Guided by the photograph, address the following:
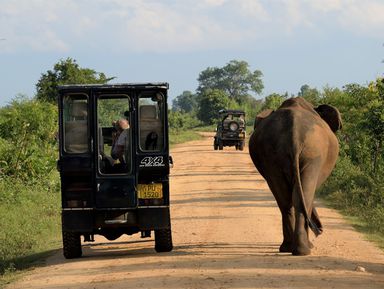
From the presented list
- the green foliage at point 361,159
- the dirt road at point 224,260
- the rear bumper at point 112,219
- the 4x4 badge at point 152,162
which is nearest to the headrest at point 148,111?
the 4x4 badge at point 152,162

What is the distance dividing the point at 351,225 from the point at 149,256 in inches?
228

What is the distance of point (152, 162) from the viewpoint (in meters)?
12.5

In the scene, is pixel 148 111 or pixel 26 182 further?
pixel 26 182

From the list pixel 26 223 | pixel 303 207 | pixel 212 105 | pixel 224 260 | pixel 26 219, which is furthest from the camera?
pixel 212 105

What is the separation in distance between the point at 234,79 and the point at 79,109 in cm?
16981

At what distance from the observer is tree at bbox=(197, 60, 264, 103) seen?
7037 inches

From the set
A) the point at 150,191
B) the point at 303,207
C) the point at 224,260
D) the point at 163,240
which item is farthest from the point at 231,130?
the point at 224,260

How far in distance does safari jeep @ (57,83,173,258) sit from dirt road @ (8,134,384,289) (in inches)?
27.6

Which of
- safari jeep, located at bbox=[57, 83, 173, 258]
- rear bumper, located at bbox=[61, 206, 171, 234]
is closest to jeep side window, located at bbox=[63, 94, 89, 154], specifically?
safari jeep, located at bbox=[57, 83, 173, 258]

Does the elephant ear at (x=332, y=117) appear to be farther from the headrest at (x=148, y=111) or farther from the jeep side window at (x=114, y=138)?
the jeep side window at (x=114, y=138)

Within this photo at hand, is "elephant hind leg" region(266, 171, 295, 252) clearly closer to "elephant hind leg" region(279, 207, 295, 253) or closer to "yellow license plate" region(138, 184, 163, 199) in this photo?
"elephant hind leg" region(279, 207, 295, 253)

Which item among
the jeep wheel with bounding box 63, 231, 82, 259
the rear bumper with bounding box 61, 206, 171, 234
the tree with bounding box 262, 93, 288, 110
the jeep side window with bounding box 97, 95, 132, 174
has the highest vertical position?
the tree with bounding box 262, 93, 288, 110

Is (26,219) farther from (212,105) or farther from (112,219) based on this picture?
(212,105)

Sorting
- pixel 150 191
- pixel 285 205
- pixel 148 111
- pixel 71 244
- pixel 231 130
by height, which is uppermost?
pixel 231 130
